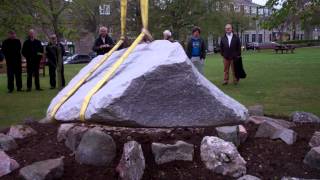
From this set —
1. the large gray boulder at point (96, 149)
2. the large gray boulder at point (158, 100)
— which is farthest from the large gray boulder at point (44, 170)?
the large gray boulder at point (158, 100)

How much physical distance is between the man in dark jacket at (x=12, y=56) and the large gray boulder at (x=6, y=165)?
38.8ft

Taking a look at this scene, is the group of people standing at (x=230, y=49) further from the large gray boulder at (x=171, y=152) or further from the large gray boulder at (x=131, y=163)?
the large gray boulder at (x=131, y=163)

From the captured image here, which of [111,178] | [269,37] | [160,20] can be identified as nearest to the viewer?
[111,178]

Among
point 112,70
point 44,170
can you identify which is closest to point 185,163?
point 112,70

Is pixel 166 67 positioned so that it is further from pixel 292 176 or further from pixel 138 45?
pixel 292 176

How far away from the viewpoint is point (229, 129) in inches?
223

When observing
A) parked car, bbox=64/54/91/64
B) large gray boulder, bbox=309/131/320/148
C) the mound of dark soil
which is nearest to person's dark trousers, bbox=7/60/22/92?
the mound of dark soil

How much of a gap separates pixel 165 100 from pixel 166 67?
272mm

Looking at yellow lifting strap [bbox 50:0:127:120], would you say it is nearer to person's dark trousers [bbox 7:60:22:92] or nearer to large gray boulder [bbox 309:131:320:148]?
large gray boulder [bbox 309:131:320:148]

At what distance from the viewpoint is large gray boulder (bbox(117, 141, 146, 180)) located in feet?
16.3

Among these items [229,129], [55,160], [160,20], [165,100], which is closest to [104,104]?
[165,100]

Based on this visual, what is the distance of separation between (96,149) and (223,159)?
46.6 inches

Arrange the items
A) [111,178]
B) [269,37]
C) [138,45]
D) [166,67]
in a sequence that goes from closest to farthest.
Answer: [166,67], [111,178], [138,45], [269,37]

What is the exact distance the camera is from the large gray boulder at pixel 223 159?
5.21 meters
